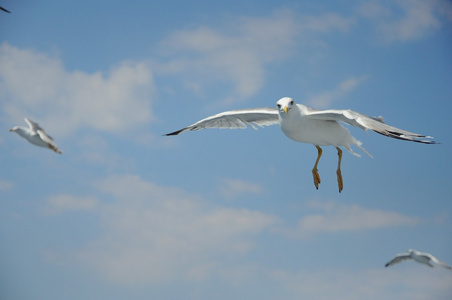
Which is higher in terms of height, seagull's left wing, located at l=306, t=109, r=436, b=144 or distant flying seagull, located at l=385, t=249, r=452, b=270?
seagull's left wing, located at l=306, t=109, r=436, b=144

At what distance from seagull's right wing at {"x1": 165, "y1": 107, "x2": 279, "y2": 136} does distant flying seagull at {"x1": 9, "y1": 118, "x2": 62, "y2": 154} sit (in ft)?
21.2

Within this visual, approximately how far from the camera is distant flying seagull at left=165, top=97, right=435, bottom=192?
45.9 feet

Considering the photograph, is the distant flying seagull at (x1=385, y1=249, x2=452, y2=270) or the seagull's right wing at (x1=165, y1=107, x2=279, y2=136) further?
the seagull's right wing at (x1=165, y1=107, x2=279, y2=136)

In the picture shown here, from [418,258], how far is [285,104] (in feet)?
25.5

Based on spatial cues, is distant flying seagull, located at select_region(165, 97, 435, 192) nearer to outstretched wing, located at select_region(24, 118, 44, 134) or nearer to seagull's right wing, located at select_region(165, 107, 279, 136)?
seagull's right wing, located at select_region(165, 107, 279, 136)

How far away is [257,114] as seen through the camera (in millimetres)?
17844

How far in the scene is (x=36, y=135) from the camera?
44.7 feet

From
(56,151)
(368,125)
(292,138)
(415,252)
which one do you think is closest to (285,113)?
(292,138)

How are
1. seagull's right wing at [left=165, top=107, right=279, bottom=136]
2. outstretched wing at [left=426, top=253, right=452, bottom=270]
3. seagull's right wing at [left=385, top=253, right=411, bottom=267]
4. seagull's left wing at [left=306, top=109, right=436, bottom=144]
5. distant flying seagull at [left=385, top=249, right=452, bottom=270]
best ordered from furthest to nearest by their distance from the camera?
seagull's right wing at [left=385, top=253, right=411, bottom=267], seagull's right wing at [left=165, top=107, right=279, bottom=136], distant flying seagull at [left=385, top=249, right=452, bottom=270], outstretched wing at [left=426, top=253, right=452, bottom=270], seagull's left wing at [left=306, top=109, right=436, bottom=144]

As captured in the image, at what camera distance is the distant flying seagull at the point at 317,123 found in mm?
14000

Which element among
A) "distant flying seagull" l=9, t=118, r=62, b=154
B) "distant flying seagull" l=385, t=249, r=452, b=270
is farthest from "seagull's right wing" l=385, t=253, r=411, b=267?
"distant flying seagull" l=9, t=118, r=62, b=154

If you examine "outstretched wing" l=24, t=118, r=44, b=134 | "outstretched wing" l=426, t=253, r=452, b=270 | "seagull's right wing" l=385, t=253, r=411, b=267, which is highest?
"outstretched wing" l=24, t=118, r=44, b=134

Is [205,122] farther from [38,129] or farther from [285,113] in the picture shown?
[38,129]

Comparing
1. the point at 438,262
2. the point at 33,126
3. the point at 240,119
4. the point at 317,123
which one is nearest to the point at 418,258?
the point at 438,262
